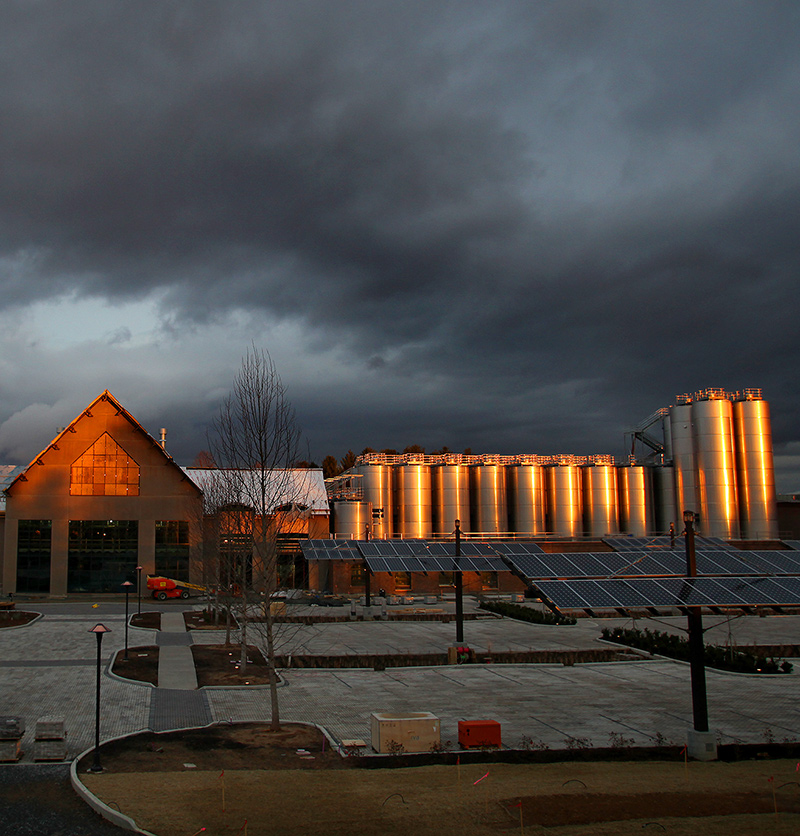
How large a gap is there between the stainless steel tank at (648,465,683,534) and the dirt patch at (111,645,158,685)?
61.9 m

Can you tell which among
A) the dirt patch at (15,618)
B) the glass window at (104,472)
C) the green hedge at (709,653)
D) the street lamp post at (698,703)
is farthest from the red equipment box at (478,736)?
the glass window at (104,472)

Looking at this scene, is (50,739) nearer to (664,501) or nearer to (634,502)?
(634,502)

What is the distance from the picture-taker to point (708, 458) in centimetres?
7731

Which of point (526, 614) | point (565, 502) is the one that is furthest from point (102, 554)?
point (565, 502)

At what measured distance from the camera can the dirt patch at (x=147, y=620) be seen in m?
44.3

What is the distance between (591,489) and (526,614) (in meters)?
35.2

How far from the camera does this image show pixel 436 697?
1011 inches

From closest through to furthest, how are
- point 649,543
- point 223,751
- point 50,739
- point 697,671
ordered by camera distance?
point 223,751 → point 50,739 → point 697,671 → point 649,543

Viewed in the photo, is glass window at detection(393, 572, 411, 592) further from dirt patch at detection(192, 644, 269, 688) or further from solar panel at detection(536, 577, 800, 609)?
solar panel at detection(536, 577, 800, 609)

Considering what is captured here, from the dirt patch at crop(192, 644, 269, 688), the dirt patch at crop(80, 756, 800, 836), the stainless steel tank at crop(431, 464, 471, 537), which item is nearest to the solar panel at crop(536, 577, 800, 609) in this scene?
the dirt patch at crop(80, 756, 800, 836)

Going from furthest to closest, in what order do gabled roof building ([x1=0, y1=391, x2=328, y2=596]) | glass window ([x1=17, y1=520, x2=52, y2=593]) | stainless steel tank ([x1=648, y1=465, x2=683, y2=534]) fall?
stainless steel tank ([x1=648, y1=465, x2=683, y2=534]), gabled roof building ([x1=0, y1=391, x2=328, y2=596]), glass window ([x1=17, y1=520, x2=52, y2=593])

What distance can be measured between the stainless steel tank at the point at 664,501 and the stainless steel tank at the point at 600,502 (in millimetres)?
5145

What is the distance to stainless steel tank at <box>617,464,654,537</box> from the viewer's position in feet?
270

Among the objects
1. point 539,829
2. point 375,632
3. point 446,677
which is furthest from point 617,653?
point 539,829
